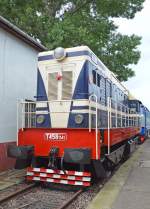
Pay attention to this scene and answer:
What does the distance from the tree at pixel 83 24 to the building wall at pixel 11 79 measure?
21.1ft

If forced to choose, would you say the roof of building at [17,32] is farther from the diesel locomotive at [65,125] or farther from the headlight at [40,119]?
the headlight at [40,119]

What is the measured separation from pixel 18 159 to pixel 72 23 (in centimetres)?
1387

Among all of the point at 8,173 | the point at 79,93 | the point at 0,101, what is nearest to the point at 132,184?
the point at 79,93

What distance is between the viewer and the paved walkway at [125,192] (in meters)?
7.70

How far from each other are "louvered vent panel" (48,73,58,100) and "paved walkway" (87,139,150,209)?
2.81 m

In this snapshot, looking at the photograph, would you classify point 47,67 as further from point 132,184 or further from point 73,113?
point 132,184

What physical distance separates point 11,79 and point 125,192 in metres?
5.71

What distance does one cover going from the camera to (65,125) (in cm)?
1017

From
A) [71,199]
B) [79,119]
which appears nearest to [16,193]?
[71,199]

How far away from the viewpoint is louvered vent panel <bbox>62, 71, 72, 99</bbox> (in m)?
10.3

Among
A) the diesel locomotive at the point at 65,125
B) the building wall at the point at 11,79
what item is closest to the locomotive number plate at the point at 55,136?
the diesel locomotive at the point at 65,125

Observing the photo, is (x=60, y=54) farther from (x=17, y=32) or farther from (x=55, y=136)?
(x=17, y=32)

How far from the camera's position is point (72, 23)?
2228 centimetres

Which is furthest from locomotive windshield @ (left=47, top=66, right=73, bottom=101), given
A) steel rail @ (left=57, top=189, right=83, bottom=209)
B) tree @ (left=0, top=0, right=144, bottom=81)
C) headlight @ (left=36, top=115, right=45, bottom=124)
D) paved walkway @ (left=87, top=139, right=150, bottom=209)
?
tree @ (left=0, top=0, right=144, bottom=81)
